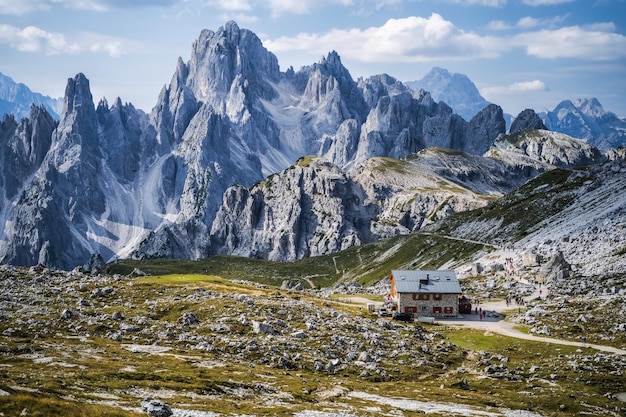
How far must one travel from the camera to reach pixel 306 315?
96.4 metres

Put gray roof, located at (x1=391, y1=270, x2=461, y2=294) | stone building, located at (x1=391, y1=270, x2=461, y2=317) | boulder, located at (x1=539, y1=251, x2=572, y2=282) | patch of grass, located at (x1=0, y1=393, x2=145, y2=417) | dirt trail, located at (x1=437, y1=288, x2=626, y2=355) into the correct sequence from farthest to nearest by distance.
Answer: boulder, located at (x1=539, y1=251, x2=572, y2=282)
gray roof, located at (x1=391, y1=270, x2=461, y2=294)
stone building, located at (x1=391, y1=270, x2=461, y2=317)
dirt trail, located at (x1=437, y1=288, x2=626, y2=355)
patch of grass, located at (x1=0, y1=393, x2=145, y2=417)

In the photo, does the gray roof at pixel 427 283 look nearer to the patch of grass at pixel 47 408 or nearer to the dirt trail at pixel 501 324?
the dirt trail at pixel 501 324

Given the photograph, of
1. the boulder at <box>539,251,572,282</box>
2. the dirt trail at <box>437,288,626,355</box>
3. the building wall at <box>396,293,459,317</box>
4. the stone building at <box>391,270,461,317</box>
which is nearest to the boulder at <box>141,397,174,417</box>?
the dirt trail at <box>437,288,626,355</box>

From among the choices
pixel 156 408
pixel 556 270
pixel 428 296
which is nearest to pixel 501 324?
pixel 428 296

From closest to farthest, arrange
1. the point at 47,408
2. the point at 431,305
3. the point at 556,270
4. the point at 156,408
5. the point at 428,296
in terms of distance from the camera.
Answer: the point at 47,408
the point at 156,408
the point at 428,296
the point at 431,305
the point at 556,270

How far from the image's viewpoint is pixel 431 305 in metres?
119

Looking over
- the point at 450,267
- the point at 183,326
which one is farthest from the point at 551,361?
the point at 450,267

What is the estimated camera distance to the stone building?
119 m

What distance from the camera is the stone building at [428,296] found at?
11856 cm

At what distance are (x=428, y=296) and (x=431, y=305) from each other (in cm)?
197

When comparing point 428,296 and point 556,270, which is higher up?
point 556,270

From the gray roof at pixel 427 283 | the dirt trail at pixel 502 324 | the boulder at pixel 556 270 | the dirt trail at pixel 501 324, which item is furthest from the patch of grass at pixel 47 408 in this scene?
the boulder at pixel 556 270

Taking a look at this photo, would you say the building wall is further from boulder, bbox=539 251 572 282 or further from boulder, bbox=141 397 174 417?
boulder, bbox=141 397 174 417

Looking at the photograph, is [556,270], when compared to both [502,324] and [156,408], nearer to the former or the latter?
[502,324]
